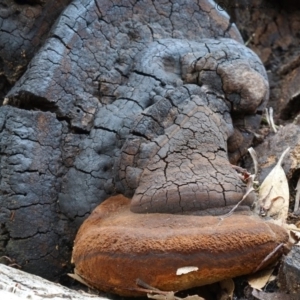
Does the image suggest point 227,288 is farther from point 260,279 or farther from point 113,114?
point 113,114

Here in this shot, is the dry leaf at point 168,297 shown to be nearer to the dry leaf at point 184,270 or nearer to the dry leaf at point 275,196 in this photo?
the dry leaf at point 184,270

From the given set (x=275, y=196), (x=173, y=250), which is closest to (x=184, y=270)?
(x=173, y=250)

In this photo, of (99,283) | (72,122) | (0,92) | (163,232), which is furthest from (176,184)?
(0,92)

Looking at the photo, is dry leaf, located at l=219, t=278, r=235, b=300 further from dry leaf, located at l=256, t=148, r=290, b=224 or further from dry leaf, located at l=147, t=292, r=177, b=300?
dry leaf, located at l=256, t=148, r=290, b=224

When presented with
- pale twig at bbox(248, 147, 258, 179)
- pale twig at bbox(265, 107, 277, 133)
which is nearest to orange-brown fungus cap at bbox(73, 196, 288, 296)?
pale twig at bbox(248, 147, 258, 179)

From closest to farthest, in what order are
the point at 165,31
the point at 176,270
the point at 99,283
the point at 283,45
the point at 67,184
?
the point at 176,270
the point at 99,283
the point at 67,184
the point at 165,31
the point at 283,45

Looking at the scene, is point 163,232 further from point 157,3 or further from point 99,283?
point 157,3
